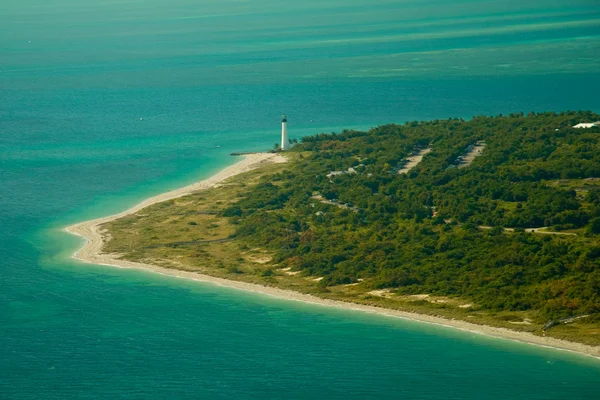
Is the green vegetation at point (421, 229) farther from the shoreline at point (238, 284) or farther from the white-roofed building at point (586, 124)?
the white-roofed building at point (586, 124)

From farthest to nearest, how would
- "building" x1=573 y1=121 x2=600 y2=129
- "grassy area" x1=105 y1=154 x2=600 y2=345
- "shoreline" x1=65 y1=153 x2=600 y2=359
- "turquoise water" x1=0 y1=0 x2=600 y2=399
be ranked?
"building" x1=573 y1=121 x2=600 y2=129
"grassy area" x1=105 y1=154 x2=600 y2=345
"shoreline" x1=65 y1=153 x2=600 y2=359
"turquoise water" x1=0 y1=0 x2=600 y2=399

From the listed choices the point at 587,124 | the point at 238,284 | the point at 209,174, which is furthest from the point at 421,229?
the point at 587,124

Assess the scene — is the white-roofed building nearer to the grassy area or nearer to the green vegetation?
the green vegetation

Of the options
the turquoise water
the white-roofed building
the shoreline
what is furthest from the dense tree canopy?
the turquoise water

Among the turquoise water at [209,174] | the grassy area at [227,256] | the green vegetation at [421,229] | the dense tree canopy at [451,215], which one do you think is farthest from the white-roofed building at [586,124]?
the grassy area at [227,256]

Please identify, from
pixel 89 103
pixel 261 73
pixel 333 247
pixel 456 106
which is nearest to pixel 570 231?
pixel 333 247
